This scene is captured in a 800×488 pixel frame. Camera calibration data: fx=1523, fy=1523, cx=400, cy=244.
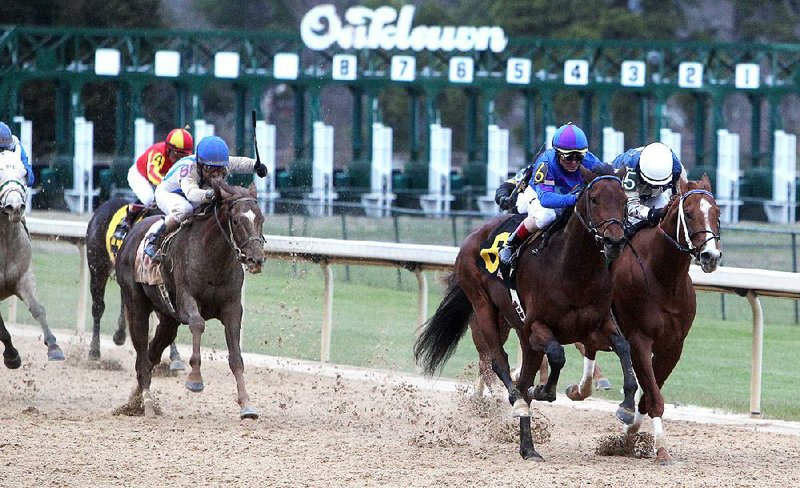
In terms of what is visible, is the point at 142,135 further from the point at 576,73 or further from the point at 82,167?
the point at 576,73

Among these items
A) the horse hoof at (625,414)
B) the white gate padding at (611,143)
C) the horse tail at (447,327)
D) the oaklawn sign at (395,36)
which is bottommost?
the horse hoof at (625,414)

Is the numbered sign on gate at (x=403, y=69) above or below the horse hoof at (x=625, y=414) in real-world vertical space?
above

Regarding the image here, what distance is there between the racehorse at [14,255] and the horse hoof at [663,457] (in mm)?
3798

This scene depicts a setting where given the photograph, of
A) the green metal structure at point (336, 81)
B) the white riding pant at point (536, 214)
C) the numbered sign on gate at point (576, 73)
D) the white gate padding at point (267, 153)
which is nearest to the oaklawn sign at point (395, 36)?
the green metal structure at point (336, 81)

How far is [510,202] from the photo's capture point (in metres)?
8.23

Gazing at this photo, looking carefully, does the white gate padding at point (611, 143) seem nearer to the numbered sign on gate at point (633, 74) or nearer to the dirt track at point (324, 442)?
the numbered sign on gate at point (633, 74)

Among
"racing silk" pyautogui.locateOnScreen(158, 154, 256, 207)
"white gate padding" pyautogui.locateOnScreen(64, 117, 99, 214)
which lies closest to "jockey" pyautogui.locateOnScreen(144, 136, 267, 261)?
"racing silk" pyautogui.locateOnScreen(158, 154, 256, 207)

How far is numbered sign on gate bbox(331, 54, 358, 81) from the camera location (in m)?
27.3

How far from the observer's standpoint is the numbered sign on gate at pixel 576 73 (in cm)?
2794

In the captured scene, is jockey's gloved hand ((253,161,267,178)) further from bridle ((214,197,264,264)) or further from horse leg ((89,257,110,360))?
horse leg ((89,257,110,360))

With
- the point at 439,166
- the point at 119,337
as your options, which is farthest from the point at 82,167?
the point at 119,337

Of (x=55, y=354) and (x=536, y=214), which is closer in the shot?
(x=536, y=214)

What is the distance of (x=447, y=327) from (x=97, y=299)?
352 centimetres

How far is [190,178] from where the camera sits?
27.5 ft
